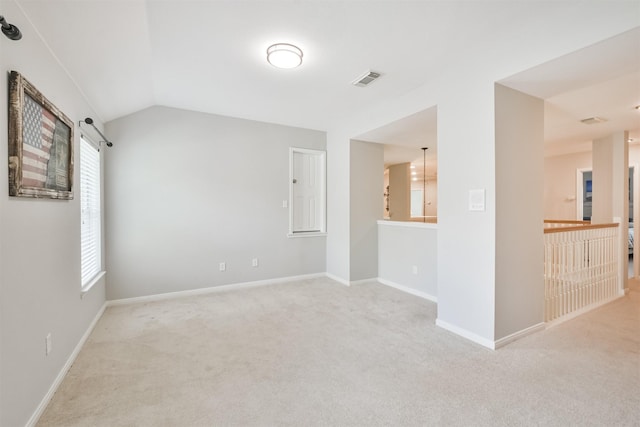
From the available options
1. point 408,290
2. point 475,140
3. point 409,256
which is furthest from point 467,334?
point 475,140

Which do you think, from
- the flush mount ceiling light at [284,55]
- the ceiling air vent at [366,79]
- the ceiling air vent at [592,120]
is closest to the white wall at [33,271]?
the flush mount ceiling light at [284,55]

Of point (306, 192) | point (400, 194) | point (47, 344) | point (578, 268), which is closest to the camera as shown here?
point (47, 344)

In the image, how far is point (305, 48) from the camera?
256cm

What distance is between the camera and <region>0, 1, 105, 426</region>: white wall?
4.77 ft

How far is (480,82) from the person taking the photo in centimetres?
260

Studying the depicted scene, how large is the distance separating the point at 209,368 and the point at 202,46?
2.64 m

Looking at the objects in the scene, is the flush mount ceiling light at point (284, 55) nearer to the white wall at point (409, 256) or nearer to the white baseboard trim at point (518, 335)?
the white wall at point (409, 256)

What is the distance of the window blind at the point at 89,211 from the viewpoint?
2855 mm

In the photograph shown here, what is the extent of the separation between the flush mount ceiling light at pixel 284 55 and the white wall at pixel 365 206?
216 cm

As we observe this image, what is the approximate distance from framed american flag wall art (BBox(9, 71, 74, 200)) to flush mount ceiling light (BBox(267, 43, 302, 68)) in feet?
5.40

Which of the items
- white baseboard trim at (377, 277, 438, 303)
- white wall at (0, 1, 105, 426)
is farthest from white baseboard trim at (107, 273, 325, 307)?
white wall at (0, 1, 105, 426)

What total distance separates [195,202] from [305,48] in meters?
2.60

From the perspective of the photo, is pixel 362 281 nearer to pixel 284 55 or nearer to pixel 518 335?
pixel 518 335

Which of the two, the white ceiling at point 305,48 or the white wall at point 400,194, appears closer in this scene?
the white ceiling at point 305,48
